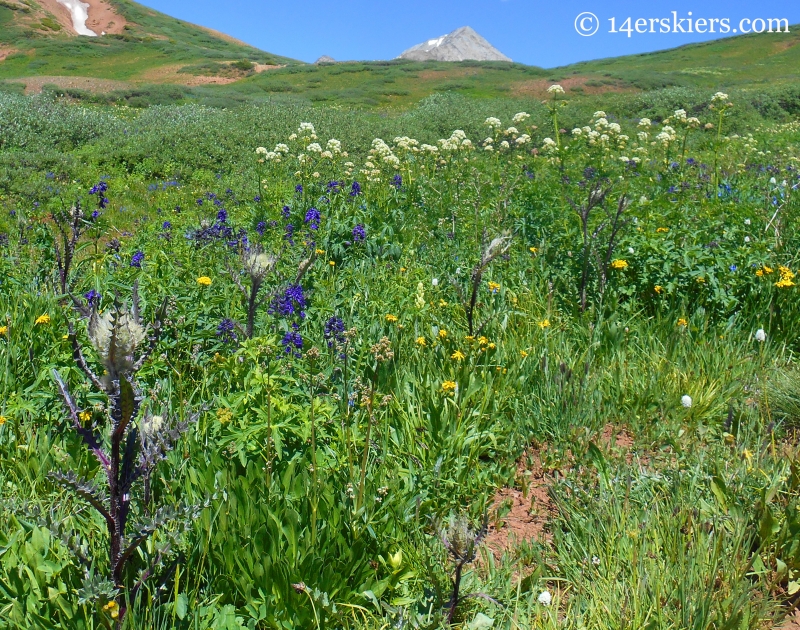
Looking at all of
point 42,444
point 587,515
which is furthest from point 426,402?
point 42,444

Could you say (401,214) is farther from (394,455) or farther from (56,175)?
(56,175)

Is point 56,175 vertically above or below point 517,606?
above

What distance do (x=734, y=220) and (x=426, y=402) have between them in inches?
128

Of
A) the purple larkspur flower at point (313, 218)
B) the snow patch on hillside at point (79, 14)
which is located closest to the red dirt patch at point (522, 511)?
the purple larkspur flower at point (313, 218)

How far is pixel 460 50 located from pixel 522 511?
13845 centimetres

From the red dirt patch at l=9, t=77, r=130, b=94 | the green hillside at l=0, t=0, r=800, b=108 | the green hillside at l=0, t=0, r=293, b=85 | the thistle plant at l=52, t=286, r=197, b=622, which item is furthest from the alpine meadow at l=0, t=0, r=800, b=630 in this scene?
the green hillside at l=0, t=0, r=293, b=85

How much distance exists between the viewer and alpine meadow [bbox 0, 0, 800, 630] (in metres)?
1.86

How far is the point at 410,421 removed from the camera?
2.75 meters

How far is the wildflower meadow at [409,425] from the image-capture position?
1.85m

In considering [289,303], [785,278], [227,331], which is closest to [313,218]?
[289,303]

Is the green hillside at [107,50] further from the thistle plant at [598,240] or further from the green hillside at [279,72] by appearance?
the thistle plant at [598,240]

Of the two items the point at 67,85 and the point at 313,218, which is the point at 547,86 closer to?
the point at 67,85

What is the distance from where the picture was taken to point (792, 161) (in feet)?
25.5

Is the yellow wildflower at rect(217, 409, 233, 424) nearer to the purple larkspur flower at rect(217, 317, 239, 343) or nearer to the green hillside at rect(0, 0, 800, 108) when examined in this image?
the purple larkspur flower at rect(217, 317, 239, 343)
